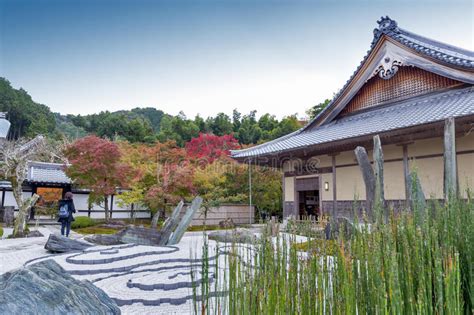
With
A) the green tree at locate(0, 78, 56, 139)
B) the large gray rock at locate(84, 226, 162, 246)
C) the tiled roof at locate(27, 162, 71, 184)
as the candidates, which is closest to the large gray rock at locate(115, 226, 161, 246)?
the large gray rock at locate(84, 226, 162, 246)

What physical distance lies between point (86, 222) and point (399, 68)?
1254 cm

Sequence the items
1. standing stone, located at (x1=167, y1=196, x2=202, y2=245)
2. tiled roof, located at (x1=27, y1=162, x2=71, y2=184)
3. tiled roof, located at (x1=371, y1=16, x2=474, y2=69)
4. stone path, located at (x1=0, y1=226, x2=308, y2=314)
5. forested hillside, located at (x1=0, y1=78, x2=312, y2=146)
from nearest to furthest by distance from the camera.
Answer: stone path, located at (x1=0, y1=226, x2=308, y2=314)
standing stone, located at (x1=167, y1=196, x2=202, y2=245)
tiled roof, located at (x1=371, y1=16, x2=474, y2=69)
tiled roof, located at (x1=27, y1=162, x2=71, y2=184)
forested hillside, located at (x1=0, y1=78, x2=312, y2=146)

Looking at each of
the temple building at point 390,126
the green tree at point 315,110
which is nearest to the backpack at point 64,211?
the temple building at point 390,126

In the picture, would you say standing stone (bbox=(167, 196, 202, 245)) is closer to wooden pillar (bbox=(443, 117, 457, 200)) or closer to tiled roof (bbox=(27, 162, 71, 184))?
wooden pillar (bbox=(443, 117, 457, 200))

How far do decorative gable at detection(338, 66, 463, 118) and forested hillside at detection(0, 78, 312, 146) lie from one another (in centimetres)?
1097

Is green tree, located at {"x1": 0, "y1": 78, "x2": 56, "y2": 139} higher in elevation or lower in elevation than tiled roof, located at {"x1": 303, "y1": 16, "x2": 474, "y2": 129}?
higher

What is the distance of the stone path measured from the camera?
332cm

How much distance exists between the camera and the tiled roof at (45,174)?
15.6 metres

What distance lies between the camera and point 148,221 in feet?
53.6

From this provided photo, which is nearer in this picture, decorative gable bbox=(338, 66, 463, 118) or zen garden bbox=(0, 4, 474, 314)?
zen garden bbox=(0, 4, 474, 314)

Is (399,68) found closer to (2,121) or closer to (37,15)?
(37,15)

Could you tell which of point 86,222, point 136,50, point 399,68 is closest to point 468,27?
point 399,68

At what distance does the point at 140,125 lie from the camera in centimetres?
2712

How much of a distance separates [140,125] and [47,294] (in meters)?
26.5
